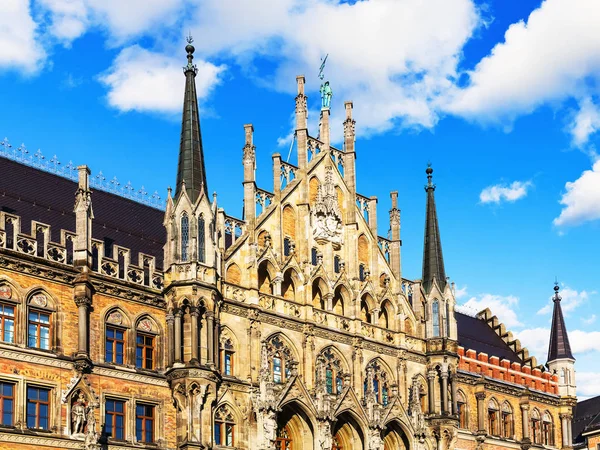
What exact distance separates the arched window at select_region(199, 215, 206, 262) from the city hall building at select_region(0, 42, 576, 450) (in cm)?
7

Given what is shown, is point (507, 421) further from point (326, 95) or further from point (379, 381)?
point (326, 95)

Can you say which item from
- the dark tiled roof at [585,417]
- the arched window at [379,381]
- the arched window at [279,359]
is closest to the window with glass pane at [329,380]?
the arched window at [379,381]

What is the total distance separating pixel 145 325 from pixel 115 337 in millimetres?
1812

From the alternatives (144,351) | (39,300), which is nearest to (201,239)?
(144,351)

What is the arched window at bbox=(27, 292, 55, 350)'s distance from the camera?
42.9 m

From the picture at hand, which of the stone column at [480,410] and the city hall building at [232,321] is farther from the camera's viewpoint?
the stone column at [480,410]

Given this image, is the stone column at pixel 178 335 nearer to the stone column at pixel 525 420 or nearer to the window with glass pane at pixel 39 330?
the window with glass pane at pixel 39 330

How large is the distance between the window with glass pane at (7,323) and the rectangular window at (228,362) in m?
10.8

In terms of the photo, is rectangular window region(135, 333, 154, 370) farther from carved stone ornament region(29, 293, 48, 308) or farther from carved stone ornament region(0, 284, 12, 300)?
carved stone ornament region(0, 284, 12, 300)

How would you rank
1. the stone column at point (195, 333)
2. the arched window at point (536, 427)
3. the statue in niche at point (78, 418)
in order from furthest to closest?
1. the arched window at point (536, 427)
2. the stone column at point (195, 333)
3. the statue in niche at point (78, 418)

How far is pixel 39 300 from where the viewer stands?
142 ft

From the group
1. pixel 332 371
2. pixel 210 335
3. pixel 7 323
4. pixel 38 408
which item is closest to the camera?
pixel 7 323

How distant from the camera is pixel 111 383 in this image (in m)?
44.9

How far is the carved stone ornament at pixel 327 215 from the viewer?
5634cm
